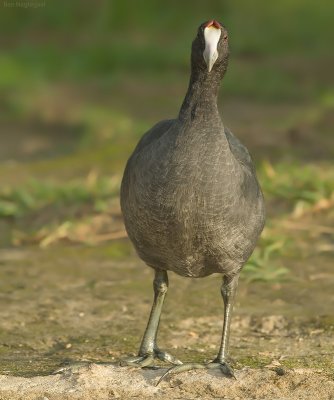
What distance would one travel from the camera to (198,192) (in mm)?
4133

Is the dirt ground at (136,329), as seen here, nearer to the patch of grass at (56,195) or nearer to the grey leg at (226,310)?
the grey leg at (226,310)

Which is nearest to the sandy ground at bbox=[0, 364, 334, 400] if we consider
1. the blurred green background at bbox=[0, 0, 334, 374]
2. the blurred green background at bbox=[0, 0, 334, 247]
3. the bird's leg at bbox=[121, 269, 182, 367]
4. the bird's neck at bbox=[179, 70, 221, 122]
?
the bird's leg at bbox=[121, 269, 182, 367]

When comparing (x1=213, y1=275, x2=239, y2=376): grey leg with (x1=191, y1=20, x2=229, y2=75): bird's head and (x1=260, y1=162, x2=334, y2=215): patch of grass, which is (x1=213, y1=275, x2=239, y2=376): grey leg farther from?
(x1=260, y1=162, x2=334, y2=215): patch of grass

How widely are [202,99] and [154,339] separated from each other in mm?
1204

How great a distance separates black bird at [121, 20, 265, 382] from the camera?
13.6ft

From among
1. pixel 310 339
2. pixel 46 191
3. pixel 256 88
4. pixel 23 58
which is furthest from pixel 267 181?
pixel 23 58

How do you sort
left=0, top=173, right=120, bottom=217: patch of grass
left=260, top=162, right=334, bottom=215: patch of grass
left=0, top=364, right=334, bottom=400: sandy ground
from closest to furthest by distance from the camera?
1. left=0, top=364, right=334, bottom=400: sandy ground
2. left=260, top=162, right=334, bottom=215: patch of grass
3. left=0, top=173, right=120, bottom=217: patch of grass

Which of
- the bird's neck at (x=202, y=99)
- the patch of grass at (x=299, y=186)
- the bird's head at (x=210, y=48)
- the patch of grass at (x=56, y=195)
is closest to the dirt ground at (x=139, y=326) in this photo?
the patch of grass at (x=299, y=186)

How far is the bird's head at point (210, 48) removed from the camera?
163 inches

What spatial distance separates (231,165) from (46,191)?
3.84 meters

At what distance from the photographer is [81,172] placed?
897cm

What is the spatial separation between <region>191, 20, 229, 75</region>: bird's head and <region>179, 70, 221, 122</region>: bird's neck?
0.11ft

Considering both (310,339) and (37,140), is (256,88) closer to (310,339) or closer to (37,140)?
(37,140)

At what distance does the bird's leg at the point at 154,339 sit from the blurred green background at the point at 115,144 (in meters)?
0.28
